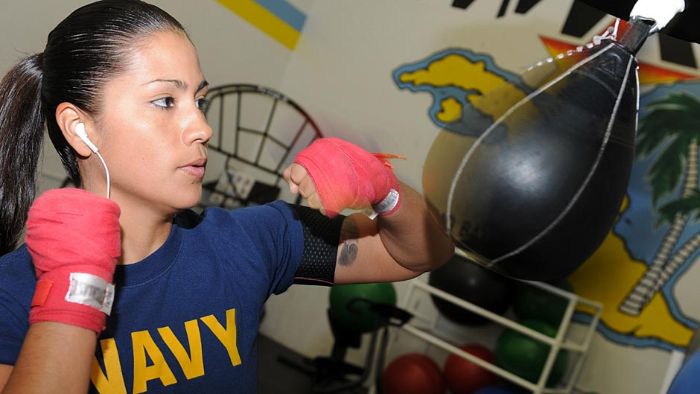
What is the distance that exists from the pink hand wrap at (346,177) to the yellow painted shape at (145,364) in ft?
1.08

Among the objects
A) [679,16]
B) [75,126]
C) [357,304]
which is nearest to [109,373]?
[75,126]

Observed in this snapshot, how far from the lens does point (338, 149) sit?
1.17 meters

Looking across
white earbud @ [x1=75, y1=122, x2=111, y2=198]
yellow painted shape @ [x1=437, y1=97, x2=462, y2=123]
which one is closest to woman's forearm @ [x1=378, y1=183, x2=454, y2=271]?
white earbud @ [x1=75, y1=122, x2=111, y2=198]

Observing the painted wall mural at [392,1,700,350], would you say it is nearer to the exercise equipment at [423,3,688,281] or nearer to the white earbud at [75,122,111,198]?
the exercise equipment at [423,3,688,281]

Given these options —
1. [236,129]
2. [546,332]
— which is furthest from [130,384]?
[236,129]

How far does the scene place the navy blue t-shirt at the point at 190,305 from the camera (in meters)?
1.00

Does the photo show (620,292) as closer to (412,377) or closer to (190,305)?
(412,377)

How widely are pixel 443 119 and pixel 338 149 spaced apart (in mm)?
2816

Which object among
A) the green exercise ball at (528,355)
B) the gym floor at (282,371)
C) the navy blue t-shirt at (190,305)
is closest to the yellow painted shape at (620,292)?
the green exercise ball at (528,355)

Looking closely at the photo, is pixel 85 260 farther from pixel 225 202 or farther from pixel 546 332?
pixel 225 202

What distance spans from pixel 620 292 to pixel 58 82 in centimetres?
294

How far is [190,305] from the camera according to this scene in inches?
43.9

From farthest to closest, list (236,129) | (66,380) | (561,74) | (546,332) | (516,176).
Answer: (236,129)
(546,332)
(561,74)
(516,176)
(66,380)

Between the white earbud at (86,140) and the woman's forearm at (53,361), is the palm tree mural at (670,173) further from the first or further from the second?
the woman's forearm at (53,361)
